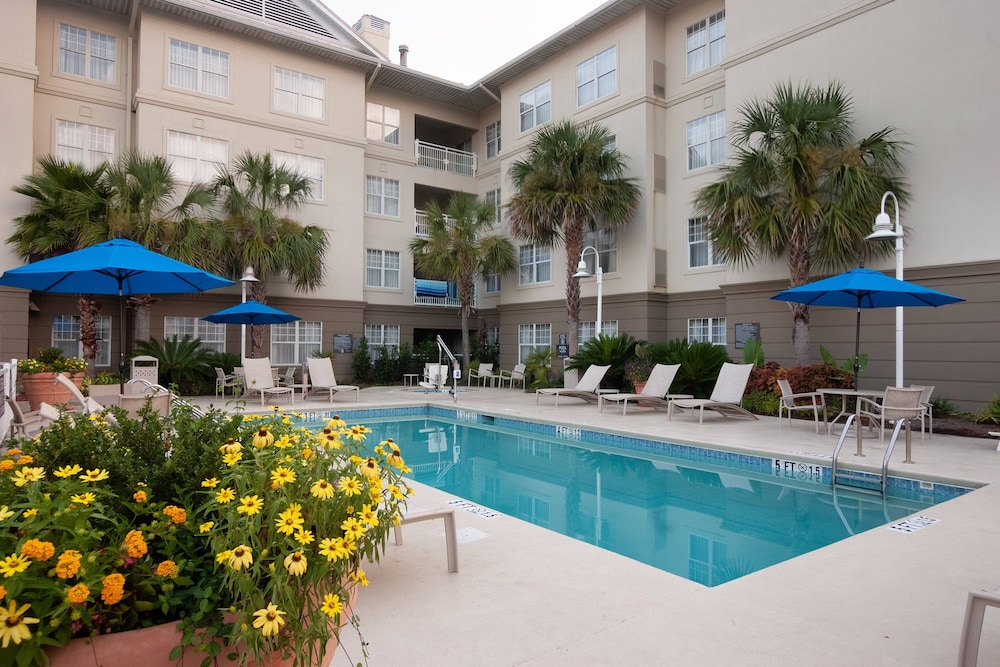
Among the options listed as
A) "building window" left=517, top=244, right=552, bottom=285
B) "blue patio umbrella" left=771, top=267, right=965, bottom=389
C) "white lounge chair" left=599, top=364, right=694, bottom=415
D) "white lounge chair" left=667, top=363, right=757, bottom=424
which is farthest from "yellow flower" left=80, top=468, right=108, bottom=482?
"building window" left=517, top=244, right=552, bottom=285

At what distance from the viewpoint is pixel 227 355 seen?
1672 centimetres

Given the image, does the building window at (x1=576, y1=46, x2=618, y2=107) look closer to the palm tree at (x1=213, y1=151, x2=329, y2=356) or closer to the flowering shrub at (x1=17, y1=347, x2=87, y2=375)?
the palm tree at (x1=213, y1=151, x2=329, y2=356)

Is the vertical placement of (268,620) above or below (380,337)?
below

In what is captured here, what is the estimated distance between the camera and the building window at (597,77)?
1769 centimetres

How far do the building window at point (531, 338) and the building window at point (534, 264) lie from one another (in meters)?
1.52

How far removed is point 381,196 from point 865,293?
16384 millimetres

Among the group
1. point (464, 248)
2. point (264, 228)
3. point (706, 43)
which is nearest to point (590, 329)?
point (464, 248)

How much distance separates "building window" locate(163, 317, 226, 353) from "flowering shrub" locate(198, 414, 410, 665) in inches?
646

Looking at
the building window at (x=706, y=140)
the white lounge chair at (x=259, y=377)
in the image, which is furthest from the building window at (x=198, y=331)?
the building window at (x=706, y=140)

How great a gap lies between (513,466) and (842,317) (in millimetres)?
8425

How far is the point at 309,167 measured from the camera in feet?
63.0

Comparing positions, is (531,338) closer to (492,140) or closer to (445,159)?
(445,159)

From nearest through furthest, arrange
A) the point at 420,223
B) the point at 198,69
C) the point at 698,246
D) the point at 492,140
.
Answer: the point at 698,246, the point at 198,69, the point at 420,223, the point at 492,140

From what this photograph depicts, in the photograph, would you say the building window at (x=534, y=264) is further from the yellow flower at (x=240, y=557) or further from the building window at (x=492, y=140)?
the yellow flower at (x=240, y=557)
